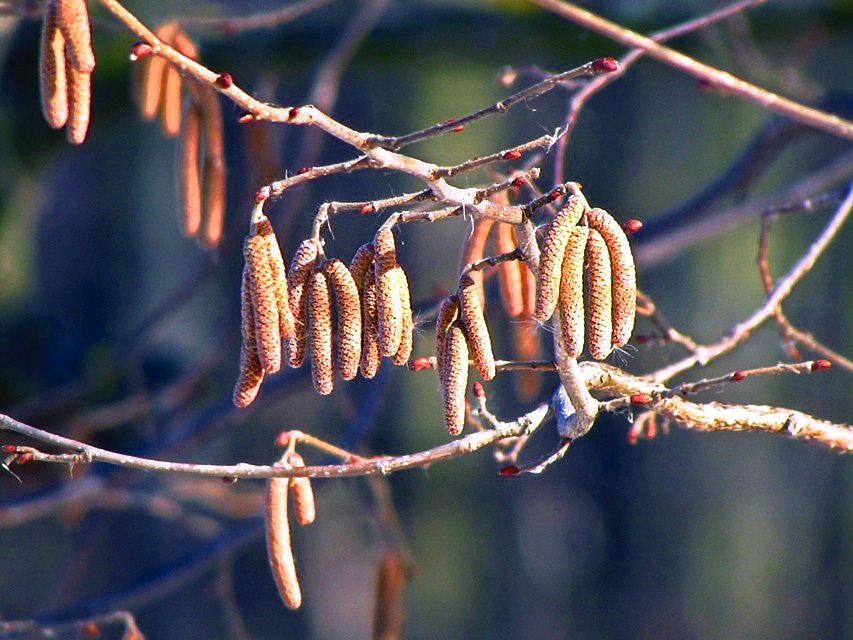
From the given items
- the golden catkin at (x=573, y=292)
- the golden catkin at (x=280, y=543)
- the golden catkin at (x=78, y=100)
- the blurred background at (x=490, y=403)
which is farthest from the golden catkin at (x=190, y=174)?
the blurred background at (x=490, y=403)

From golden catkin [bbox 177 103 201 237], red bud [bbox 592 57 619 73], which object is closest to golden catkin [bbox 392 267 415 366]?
red bud [bbox 592 57 619 73]

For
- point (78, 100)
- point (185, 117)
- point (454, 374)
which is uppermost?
point (185, 117)

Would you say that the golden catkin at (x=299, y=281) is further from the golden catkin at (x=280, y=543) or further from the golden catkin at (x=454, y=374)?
the golden catkin at (x=280, y=543)

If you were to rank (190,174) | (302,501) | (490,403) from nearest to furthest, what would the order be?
(302,501) < (190,174) < (490,403)

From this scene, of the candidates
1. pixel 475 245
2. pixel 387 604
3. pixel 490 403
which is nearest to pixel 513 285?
pixel 475 245

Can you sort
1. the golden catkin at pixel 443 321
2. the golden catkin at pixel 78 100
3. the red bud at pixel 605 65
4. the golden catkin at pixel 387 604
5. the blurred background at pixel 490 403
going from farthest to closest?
the blurred background at pixel 490 403 → the golden catkin at pixel 387 604 → the golden catkin at pixel 78 100 → the golden catkin at pixel 443 321 → the red bud at pixel 605 65

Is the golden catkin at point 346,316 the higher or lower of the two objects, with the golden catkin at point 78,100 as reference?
lower

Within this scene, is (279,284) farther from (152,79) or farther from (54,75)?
(152,79)
